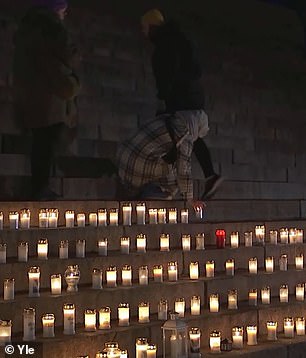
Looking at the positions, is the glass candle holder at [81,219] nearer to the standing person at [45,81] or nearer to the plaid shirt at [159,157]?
the standing person at [45,81]

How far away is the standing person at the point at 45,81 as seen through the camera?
16.8 ft

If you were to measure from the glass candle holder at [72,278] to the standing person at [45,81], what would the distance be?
3.40 ft

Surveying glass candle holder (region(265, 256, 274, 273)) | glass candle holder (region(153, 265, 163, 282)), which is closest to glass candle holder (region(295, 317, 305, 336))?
glass candle holder (region(265, 256, 274, 273))

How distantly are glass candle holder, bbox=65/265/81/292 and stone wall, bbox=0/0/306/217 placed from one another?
1864 millimetres

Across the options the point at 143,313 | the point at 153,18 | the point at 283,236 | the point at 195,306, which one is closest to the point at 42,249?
the point at 143,313

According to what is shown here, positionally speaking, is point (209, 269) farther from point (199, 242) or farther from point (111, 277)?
point (111, 277)

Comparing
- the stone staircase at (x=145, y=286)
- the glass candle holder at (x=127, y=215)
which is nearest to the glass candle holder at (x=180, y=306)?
the stone staircase at (x=145, y=286)

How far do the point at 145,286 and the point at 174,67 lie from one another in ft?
5.91

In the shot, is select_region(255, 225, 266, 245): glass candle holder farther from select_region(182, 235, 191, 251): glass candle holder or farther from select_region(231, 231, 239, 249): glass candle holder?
select_region(182, 235, 191, 251): glass candle holder

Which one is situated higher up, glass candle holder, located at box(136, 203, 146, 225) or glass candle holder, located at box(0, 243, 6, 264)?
glass candle holder, located at box(136, 203, 146, 225)

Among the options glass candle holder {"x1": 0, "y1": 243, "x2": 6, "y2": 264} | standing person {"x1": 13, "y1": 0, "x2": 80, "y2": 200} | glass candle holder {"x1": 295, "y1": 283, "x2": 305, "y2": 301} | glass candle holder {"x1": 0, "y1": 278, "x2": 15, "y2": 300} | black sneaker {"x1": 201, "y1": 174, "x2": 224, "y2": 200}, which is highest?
standing person {"x1": 13, "y1": 0, "x2": 80, "y2": 200}

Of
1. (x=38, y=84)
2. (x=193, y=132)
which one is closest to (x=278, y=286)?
(x=193, y=132)

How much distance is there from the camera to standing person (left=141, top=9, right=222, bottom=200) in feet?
18.0

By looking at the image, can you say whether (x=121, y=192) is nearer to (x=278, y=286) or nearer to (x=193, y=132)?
(x=193, y=132)
